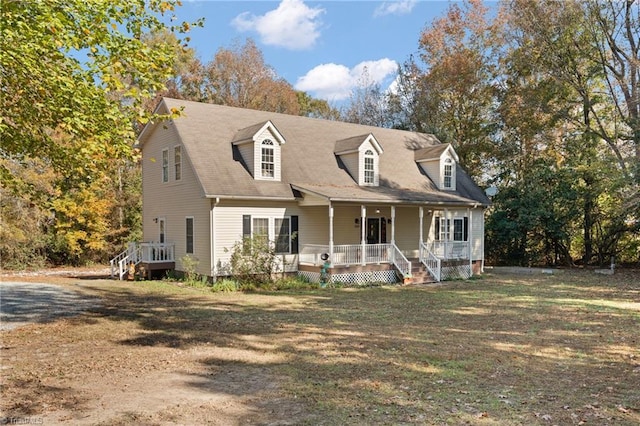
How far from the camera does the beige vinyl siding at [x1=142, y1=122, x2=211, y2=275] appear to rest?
18.2 m

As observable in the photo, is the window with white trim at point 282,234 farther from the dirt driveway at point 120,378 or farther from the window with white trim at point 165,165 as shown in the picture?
the dirt driveway at point 120,378

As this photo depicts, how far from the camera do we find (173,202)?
2025 centimetres

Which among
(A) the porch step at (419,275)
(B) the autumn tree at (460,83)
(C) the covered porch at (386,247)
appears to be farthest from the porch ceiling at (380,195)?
(B) the autumn tree at (460,83)

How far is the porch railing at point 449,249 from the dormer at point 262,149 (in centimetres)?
839

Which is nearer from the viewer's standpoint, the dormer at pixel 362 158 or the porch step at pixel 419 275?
the porch step at pixel 419 275

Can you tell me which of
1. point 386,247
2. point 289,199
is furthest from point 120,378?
point 386,247

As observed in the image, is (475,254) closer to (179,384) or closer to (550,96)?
(550,96)

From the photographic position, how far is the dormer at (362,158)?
71.1 feet

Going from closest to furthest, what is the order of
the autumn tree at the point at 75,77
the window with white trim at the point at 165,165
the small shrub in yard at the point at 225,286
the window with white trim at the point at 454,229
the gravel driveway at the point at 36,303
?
the autumn tree at the point at 75,77 → the gravel driveway at the point at 36,303 → the small shrub in yard at the point at 225,286 → the window with white trim at the point at 165,165 → the window with white trim at the point at 454,229

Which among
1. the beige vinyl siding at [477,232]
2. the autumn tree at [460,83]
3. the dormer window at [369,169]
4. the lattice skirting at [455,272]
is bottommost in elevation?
the lattice skirting at [455,272]

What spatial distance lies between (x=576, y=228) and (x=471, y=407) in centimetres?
2496

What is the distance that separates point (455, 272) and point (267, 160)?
10.1 meters

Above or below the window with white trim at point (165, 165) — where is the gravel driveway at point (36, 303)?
below

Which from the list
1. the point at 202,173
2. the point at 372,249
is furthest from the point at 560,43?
the point at 202,173
